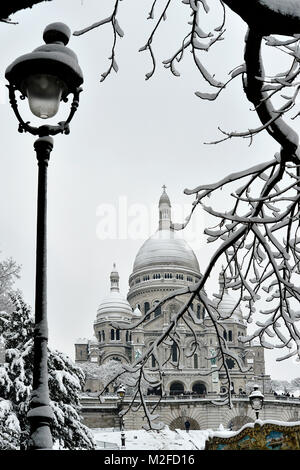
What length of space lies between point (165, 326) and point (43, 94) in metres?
69.9

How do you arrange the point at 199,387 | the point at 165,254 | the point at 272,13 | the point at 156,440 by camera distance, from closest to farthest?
the point at 272,13 < the point at 156,440 < the point at 199,387 < the point at 165,254

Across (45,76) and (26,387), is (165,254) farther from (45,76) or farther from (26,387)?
(45,76)

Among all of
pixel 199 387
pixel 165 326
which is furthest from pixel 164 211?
pixel 199 387

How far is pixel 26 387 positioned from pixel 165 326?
57.1 metres

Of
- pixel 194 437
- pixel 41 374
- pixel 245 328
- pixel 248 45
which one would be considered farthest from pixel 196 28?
pixel 245 328

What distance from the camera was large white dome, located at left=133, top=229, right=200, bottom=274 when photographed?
90.7m

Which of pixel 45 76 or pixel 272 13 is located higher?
pixel 45 76

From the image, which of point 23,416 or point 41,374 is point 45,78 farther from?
point 23,416

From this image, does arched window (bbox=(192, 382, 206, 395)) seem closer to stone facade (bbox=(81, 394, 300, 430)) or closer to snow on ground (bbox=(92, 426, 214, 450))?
stone facade (bbox=(81, 394, 300, 430))

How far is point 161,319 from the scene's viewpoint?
266 ft

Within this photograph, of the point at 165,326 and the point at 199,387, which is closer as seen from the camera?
the point at 165,326

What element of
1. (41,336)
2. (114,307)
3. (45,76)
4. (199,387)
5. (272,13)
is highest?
(114,307)

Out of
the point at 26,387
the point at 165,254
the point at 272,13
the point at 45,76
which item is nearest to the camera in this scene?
the point at 272,13

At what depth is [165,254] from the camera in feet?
301
